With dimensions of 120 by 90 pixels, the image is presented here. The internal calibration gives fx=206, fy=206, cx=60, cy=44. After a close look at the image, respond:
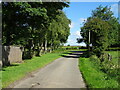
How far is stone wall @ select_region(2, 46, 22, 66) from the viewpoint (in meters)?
18.5

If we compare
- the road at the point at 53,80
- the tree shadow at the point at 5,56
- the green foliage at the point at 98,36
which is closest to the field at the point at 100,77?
the road at the point at 53,80

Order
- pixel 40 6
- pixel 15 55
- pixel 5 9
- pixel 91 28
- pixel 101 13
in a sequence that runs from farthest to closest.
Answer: pixel 101 13 → pixel 91 28 → pixel 15 55 → pixel 40 6 → pixel 5 9

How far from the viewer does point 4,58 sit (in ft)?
60.5

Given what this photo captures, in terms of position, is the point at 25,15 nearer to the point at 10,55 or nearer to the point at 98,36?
the point at 10,55

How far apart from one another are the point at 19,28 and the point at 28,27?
0.86 metres

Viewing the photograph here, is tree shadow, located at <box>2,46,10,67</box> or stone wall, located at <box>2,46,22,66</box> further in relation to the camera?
stone wall, located at <box>2,46,22,66</box>

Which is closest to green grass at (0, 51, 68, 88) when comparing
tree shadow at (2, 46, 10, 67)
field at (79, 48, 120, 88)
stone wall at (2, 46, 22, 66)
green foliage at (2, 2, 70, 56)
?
tree shadow at (2, 46, 10, 67)

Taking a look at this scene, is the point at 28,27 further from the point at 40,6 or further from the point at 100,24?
the point at 100,24

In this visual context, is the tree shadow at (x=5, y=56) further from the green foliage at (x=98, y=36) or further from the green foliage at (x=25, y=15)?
the green foliage at (x=98, y=36)

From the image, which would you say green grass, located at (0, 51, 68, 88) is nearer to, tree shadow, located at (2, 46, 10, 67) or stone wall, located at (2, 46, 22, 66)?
tree shadow, located at (2, 46, 10, 67)

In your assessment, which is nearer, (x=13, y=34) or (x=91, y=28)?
(x=13, y=34)

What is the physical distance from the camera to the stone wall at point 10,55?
60.8ft

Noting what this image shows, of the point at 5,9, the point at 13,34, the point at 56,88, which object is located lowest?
the point at 56,88

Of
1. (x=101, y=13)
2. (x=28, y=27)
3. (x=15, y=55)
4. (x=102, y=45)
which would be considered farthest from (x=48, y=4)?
(x=101, y=13)
